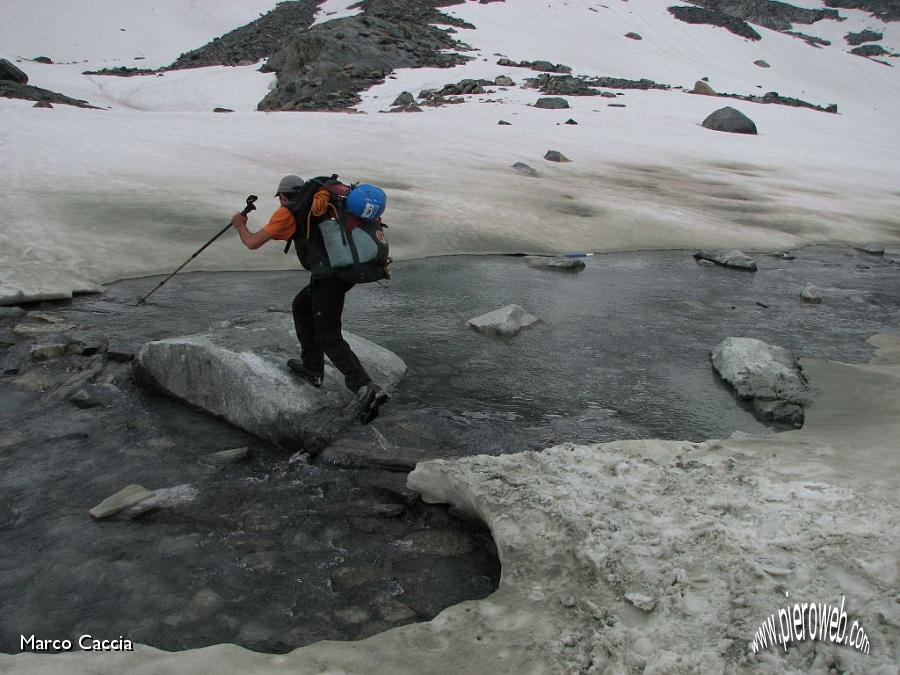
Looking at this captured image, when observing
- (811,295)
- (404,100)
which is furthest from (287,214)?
(404,100)

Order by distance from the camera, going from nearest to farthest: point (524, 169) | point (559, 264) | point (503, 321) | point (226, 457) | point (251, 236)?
point (251, 236) < point (226, 457) < point (503, 321) < point (559, 264) < point (524, 169)

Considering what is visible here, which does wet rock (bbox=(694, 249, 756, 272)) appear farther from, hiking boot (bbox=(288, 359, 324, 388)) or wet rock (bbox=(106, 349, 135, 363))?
wet rock (bbox=(106, 349, 135, 363))

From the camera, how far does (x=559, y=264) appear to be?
970 centimetres

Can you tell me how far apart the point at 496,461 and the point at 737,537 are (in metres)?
1.34

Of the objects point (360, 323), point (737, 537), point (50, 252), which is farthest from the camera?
point (50, 252)

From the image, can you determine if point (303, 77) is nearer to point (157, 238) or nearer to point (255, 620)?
point (157, 238)

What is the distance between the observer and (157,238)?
9070 millimetres

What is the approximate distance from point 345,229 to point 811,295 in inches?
267

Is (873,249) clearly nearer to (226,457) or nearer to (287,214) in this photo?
(287,214)

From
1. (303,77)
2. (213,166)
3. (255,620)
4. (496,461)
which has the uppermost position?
(303,77)

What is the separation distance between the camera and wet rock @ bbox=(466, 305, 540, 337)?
6.98 meters

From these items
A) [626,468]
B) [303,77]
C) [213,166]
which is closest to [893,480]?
[626,468]

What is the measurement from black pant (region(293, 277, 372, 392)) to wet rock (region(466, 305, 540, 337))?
234 cm

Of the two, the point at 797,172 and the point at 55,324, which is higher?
the point at 797,172
